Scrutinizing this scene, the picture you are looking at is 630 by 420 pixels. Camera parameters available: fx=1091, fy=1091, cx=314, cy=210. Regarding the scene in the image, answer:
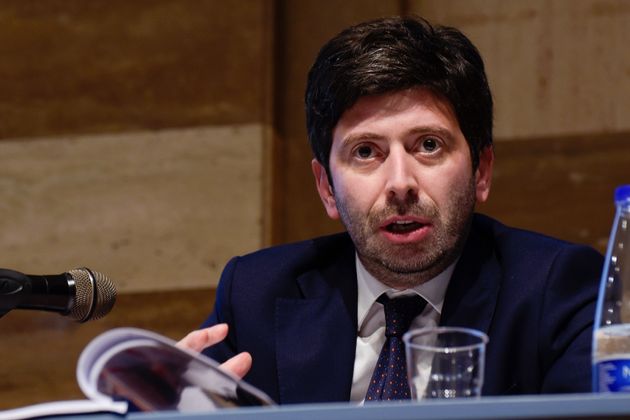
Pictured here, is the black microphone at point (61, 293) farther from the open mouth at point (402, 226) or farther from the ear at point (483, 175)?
the ear at point (483, 175)

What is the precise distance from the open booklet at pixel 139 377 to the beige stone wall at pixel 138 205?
1.97 meters

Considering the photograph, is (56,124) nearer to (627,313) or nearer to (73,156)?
(73,156)

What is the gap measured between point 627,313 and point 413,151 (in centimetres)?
54

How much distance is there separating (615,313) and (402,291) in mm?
488

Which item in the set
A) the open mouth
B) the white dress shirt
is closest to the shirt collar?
the white dress shirt

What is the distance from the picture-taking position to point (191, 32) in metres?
3.31

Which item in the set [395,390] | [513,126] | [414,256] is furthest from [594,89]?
[395,390]

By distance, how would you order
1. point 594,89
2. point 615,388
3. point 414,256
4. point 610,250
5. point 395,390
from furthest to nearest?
point 594,89 → point 414,256 → point 395,390 → point 610,250 → point 615,388

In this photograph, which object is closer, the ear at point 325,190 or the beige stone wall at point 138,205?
the ear at point 325,190

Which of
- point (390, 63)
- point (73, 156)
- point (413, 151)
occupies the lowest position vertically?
point (73, 156)

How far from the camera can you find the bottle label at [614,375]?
4.04 ft

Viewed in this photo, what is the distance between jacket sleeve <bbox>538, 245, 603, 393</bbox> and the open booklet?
2.23 feet

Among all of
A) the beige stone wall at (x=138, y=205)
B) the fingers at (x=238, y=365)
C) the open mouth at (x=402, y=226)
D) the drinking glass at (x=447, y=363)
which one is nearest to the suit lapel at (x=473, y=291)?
the open mouth at (x=402, y=226)

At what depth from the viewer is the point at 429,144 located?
199cm
